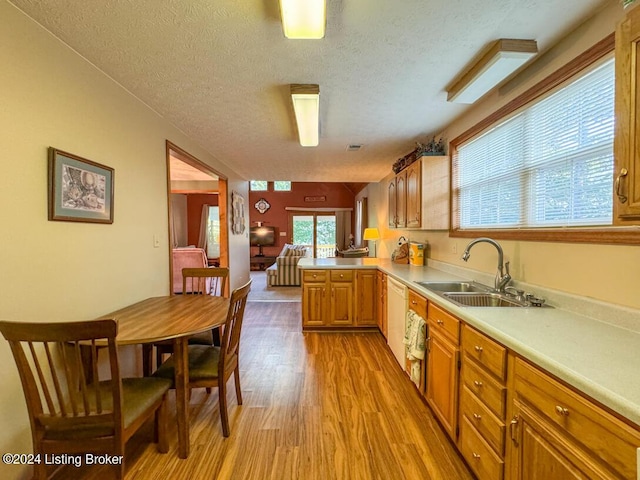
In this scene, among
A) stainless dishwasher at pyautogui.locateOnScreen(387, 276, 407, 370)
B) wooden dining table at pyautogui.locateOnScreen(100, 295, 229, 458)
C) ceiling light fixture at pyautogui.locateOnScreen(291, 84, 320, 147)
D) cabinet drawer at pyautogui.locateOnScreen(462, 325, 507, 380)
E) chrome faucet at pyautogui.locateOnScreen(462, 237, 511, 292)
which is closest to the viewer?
cabinet drawer at pyautogui.locateOnScreen(462, 325, 507, 380)

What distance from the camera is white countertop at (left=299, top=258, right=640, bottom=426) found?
31.7 inches

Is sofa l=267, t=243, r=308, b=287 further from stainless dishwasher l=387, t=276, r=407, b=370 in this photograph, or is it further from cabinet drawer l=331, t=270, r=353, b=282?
stainless dishwasher l=387, t=276, r=407, b=370

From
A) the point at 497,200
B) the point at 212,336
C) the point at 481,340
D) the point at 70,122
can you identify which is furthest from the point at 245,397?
the point at 497,200

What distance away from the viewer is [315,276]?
12.1 ft

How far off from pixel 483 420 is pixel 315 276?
2507mm

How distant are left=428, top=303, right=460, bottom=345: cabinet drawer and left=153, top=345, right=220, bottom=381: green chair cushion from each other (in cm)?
151

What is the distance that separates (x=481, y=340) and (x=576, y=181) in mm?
1061

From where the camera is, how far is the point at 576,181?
1567mm

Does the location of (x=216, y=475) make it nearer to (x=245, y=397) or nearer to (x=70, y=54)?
(x=245, y=397)

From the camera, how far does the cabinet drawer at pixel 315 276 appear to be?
3688 mm

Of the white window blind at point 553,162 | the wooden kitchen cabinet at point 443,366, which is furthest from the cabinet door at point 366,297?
the wooden kitchen cabinet at point 443,366

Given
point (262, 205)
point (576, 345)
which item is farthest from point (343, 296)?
point (262, 205)

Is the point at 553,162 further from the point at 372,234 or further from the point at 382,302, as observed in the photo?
the point at 372,234

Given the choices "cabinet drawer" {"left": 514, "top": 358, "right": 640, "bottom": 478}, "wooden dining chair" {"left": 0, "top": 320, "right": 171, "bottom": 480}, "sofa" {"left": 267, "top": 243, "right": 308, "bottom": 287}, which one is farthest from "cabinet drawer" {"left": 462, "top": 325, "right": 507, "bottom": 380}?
"sofa" {"left": 267, "top": 243, "right": 308, "bottom": 287}
